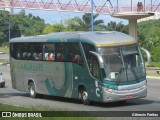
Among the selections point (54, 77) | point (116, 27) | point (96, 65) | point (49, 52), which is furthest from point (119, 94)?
point (116, 27)

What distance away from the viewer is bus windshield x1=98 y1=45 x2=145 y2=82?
1814 cm

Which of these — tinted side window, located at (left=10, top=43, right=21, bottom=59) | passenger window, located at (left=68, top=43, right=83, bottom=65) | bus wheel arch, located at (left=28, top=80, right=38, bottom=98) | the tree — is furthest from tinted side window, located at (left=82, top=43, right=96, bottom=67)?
the tree

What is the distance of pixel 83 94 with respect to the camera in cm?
1964

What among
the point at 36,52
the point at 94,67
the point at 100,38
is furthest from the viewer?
the point at 36,52

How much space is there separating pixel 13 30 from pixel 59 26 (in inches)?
1030

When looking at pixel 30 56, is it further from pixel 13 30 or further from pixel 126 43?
pixel 13 30

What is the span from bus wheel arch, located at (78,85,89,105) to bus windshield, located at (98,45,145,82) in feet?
5.61

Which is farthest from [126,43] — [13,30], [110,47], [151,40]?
[13,30]

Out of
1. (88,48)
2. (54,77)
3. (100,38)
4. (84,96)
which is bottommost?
(84,96)

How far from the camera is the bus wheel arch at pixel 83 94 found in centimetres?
1945

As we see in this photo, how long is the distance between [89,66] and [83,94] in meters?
1.43

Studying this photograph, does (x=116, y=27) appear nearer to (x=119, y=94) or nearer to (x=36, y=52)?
(x=36, y=52)

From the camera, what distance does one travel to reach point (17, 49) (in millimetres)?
24312

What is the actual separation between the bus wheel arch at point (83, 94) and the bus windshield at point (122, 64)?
1711 millimetres
